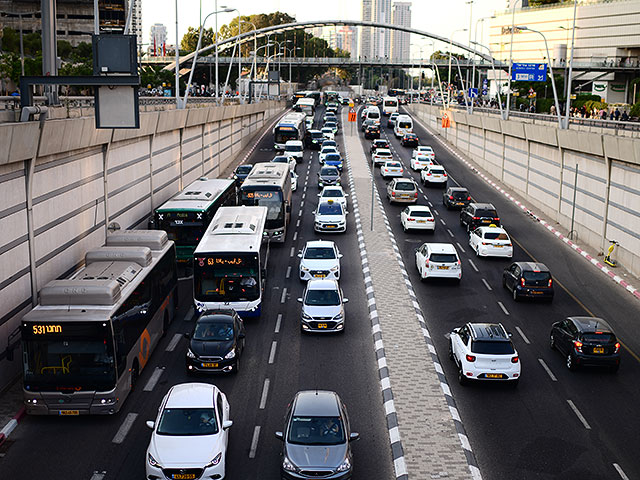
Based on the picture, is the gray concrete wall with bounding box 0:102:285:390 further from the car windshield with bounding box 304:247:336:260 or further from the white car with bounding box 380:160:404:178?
the white car with bounding box 380:160:404:178

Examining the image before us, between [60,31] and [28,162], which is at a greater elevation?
[60,31]

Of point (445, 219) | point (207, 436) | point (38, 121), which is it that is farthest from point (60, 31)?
point (207, 436)

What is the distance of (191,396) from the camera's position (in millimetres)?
18094

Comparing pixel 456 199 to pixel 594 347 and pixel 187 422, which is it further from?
pixel 187 422

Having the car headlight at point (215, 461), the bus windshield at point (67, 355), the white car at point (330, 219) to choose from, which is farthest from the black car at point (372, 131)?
the car headlight at point (215, 461)

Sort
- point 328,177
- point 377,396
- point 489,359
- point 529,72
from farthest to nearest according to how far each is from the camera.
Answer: point 529,72
point 328,177
point 489,359
point 377,396

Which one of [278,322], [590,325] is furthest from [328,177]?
[590,325]

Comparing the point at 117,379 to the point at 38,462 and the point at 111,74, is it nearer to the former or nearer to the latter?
the point at 38,462

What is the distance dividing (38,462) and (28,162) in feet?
34.0

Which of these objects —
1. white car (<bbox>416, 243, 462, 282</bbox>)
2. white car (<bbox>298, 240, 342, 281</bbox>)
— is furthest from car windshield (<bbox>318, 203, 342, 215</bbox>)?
white car (<bbox>416, 243, 462, 282</bbox>)

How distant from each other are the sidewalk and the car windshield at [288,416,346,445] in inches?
67.4

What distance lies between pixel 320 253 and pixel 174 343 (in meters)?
9.73

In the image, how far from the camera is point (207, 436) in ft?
55.9

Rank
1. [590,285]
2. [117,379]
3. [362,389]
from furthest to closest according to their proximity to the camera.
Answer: [590,285] < [362,389] < [117,379]
